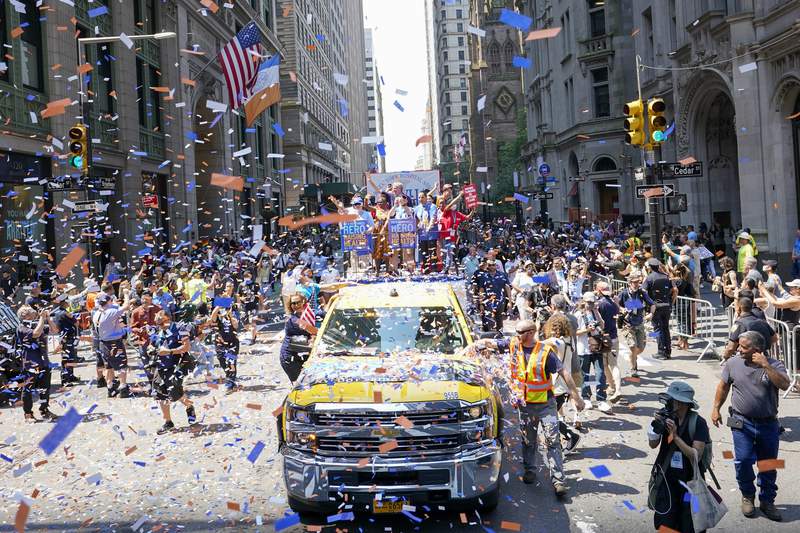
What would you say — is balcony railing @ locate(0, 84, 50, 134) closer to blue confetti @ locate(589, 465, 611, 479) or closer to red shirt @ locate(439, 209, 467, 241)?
red shirt @ locate(439, 209, 467, 241)

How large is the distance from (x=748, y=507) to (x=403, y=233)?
28.6 ft

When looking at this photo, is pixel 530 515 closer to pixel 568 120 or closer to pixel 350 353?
pixel 350 353

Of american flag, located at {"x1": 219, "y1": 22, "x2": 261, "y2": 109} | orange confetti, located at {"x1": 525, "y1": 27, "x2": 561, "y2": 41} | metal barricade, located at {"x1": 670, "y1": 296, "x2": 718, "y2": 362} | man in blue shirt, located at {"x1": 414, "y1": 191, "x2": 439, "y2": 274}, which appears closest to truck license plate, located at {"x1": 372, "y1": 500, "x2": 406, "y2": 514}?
man in blue shirt, located at {"x1": 414, "y1": 191, "x2": 439, "y2": 274}

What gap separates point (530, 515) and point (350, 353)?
7.44 feet

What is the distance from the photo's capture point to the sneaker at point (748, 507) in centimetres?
629

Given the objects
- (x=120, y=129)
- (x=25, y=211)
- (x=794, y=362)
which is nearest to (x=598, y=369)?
(x=794, y=362)

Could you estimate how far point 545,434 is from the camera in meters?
7.20

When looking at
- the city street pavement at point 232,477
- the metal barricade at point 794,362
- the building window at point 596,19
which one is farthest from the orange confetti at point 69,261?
the building window at point 596,19

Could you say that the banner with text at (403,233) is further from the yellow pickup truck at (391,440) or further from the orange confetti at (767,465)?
the orange confetti at (767,465)

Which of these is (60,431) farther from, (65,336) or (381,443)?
(381,443)

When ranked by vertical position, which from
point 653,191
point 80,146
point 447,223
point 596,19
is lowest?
point 447,223

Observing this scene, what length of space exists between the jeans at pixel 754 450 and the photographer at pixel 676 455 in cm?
126

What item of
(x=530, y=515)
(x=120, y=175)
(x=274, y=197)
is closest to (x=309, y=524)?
(x=530, y=515)

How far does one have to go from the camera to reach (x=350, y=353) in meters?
7.12
